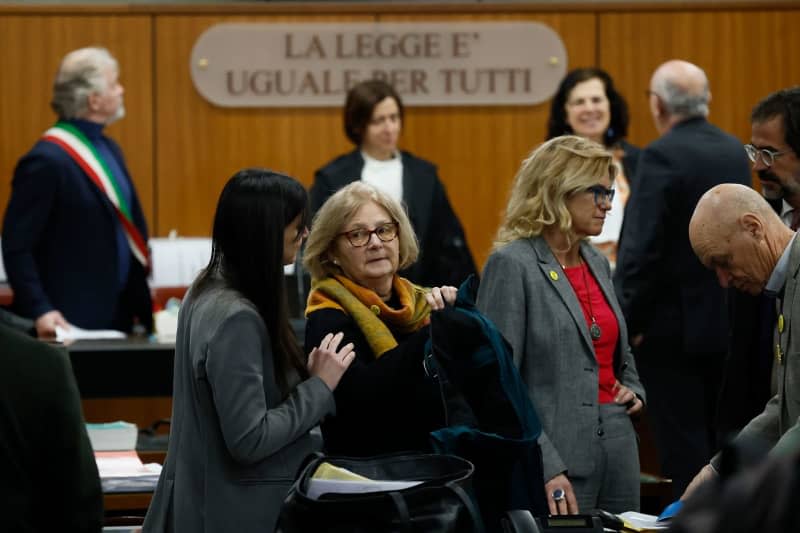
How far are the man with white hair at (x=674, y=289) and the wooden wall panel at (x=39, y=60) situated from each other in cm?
341

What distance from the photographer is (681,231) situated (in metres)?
5.23

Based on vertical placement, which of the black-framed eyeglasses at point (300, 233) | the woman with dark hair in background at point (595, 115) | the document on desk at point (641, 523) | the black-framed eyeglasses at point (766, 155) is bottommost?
the document on desk at point (641, 523)

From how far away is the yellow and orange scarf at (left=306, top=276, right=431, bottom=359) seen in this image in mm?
3340

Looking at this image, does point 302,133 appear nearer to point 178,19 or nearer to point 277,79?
point 277,79

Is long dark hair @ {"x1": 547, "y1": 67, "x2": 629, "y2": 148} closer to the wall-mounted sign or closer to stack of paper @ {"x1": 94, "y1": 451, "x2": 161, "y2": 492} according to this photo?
the wall-mounted sign

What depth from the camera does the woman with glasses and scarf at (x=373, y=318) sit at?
10.6 ft

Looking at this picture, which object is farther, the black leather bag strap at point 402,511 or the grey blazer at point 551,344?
the grey blazer at point 551,344

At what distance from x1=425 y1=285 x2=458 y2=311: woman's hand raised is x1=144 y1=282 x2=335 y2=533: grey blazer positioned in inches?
12.4

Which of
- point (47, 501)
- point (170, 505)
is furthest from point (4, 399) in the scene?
point (170, 505)

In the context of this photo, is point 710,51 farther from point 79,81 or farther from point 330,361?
point 330,361

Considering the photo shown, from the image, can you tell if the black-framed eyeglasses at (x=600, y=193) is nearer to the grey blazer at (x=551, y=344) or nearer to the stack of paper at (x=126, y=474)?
the grey blazer at (x=551, y=344)

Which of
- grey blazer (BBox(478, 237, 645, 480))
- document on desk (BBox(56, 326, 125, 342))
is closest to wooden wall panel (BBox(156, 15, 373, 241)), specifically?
document on desk (BBox(56, 326, 125, 342))

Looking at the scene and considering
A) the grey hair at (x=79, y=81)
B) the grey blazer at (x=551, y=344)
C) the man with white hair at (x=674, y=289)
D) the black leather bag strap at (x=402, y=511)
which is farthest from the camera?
the grey hair at (x=79, y=81)

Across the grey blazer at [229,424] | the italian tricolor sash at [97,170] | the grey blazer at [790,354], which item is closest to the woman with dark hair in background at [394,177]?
the italian tricolor sash at [97,170]
